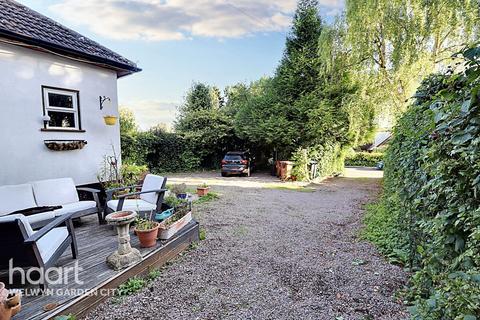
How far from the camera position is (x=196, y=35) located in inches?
458

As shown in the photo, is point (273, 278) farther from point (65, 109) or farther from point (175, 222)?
point (65, 109)

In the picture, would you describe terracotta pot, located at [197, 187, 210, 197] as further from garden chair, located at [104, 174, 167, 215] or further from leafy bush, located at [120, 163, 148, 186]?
garden chair, located at [104, 174, 167, 215]

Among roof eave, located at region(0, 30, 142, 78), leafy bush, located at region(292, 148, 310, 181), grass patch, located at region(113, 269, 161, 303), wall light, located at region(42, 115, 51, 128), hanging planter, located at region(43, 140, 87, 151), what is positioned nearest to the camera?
grass patch, located at region(113, 269, 161, 303)

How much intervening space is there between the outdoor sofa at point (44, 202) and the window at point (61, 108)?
142cm

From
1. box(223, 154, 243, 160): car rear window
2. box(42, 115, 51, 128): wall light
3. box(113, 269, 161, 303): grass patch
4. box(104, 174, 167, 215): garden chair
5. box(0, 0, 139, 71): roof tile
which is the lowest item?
box(113, 269, 161, 303): grass patch

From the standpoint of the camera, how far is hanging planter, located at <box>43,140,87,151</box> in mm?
5445

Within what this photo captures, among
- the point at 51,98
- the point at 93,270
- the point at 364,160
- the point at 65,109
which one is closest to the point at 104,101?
the point at 65,109

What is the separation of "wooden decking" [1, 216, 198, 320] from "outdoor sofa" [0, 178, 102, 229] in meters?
0.45

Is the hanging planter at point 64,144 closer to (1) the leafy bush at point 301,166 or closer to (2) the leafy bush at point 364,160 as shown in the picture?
(1) the leafy bush at point 301,166

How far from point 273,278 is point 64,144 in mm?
4972

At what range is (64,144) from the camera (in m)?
5.62

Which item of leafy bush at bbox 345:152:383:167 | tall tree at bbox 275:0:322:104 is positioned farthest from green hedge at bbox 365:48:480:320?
leafy bush at bbox 345:152:383:167

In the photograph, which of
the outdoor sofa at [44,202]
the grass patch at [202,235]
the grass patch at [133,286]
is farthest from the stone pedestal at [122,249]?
the grass patch at [202,235]

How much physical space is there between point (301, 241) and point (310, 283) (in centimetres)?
163
